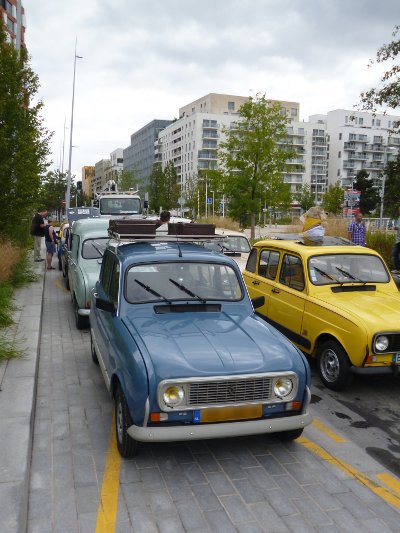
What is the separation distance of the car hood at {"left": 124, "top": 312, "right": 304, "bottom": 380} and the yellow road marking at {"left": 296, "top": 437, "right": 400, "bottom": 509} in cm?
91

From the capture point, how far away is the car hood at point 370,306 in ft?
19.2

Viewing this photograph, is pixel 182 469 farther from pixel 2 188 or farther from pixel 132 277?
pixel 2 188

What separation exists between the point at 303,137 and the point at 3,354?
384 feet

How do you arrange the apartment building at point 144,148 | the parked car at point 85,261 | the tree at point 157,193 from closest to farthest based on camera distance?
the parked car at point 85,261 → the tree at point 157,193 → the apartment building at point 144,148

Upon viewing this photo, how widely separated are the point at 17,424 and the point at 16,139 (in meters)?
9.91

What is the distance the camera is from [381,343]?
228 inches

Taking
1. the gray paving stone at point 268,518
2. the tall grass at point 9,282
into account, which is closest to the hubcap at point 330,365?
the gray paving stone at point 268,518

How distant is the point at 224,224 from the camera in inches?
1416

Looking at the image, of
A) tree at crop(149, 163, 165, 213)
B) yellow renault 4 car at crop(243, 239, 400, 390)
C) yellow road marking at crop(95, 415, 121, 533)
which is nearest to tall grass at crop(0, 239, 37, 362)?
yellow road marking at crop(95, 415, 121, 533)

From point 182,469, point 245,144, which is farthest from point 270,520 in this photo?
point 245,144

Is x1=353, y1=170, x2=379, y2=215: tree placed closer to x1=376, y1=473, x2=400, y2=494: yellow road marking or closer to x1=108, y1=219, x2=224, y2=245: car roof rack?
x1=108, y1=219, x2=224, y2=245: car roof rack

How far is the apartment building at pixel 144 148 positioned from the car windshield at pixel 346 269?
119 meters

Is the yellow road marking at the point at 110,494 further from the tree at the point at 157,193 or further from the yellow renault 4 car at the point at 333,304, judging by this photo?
the tree at the point at 157,193

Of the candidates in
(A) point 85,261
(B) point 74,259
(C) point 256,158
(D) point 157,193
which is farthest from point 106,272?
(D) point 157,193
